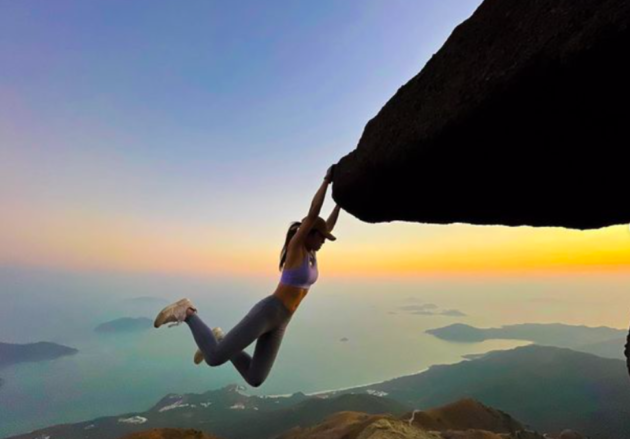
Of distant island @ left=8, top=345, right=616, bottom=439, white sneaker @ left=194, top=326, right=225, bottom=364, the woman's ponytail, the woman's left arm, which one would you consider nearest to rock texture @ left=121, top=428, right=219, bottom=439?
distant island @ left=8, top=345, right=616, bottom=439

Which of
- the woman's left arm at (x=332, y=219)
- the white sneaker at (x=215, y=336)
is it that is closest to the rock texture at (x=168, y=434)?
the white sneaker at (x=215, y=336)

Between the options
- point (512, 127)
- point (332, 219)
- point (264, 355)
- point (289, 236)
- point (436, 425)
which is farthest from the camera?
point (436, 425)

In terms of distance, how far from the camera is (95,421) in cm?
15138

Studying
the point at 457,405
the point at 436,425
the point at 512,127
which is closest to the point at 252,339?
the point at 512,127

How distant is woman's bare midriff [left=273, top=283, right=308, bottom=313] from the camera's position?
585 cm

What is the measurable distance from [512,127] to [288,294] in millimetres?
3980

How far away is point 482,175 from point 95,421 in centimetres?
19560

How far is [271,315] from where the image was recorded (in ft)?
18.9

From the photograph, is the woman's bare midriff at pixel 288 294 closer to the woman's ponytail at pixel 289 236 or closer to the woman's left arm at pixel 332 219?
the woman's ponytail at pixel 289 236

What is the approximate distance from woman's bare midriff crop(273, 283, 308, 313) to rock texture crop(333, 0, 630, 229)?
1.80m

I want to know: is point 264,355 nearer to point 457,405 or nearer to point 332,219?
point 332,219

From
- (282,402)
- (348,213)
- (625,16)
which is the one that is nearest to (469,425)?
(348,213)

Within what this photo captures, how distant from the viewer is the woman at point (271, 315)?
18.9 ft

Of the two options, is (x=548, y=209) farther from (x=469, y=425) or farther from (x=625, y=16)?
(x=469, y=425)
